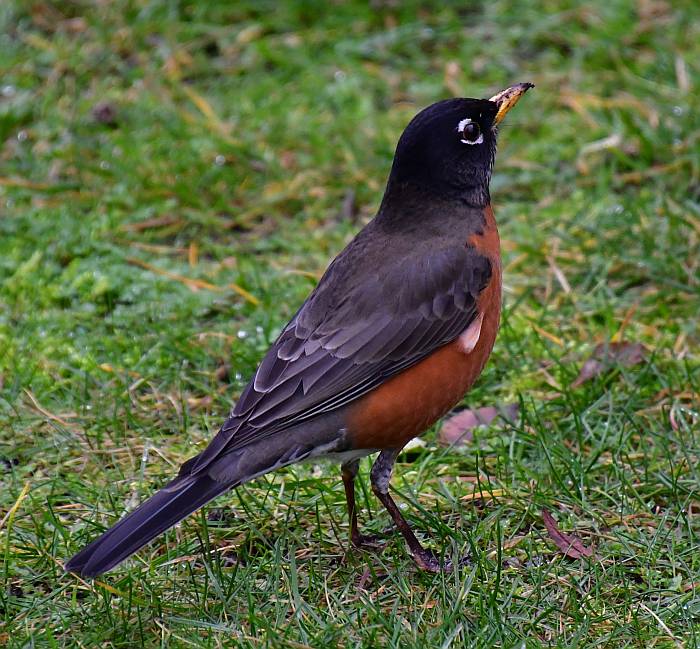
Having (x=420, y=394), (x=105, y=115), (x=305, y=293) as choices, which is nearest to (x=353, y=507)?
(x=420, y=394)

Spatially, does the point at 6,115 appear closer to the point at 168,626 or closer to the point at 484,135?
A: the point at 484,135

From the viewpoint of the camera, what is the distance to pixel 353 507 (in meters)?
4.45

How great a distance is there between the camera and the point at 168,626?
3.88 m

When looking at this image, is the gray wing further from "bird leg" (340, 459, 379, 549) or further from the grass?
the grass

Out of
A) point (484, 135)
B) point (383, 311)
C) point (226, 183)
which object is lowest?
point (226, 183)

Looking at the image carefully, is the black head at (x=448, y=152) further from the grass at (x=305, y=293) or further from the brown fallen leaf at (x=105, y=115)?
the brown fallen leaf at (x=105, y=115)

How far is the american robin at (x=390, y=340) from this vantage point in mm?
4121

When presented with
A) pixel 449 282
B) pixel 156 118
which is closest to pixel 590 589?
pixel 449 282

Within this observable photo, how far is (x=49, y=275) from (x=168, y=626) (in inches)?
113

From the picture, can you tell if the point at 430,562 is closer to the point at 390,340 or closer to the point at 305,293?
the point at 390,340

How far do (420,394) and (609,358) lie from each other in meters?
1.40

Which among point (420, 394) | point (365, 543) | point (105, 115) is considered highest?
point (420, 394)

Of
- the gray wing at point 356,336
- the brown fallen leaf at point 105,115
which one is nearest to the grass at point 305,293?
the brown fallen leaf at point 105,115

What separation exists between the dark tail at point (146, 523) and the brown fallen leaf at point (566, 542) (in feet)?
4.00
